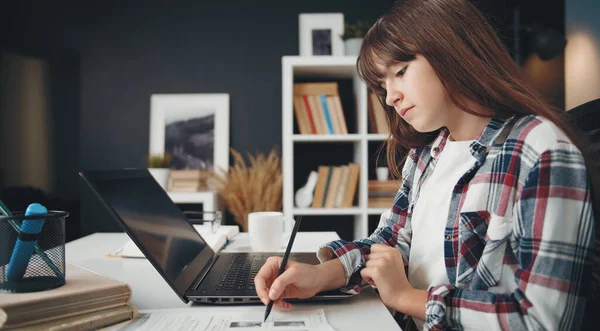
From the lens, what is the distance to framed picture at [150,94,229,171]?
2.81m

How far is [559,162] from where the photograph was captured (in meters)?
0.62

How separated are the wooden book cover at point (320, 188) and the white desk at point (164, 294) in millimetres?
1063

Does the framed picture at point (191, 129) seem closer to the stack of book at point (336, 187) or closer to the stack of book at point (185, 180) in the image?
the stack of book at point (185, 180)

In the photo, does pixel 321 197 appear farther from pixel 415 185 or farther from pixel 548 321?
pixel 548 321

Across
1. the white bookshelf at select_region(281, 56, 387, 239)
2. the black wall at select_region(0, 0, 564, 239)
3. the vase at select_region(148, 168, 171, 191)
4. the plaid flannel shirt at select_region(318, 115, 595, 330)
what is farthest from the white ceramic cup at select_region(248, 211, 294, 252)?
the black wall at select_region(0, 0, 564, 239)

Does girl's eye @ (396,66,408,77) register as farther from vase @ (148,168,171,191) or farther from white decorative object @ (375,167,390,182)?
vase @ (148,168,171,191)

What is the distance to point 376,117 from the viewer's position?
242cm

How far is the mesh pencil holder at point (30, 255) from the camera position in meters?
0.60

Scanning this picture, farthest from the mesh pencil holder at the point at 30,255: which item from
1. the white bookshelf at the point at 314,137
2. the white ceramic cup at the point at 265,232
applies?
the white bookshelf at the point at 314,137

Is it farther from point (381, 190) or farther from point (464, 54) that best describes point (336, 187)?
point (464, 54)

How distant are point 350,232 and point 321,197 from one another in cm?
55

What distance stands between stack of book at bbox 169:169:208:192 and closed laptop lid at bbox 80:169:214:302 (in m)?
1.51

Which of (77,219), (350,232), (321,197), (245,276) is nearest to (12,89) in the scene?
(77,219)

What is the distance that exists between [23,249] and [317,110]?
188 centimetres
